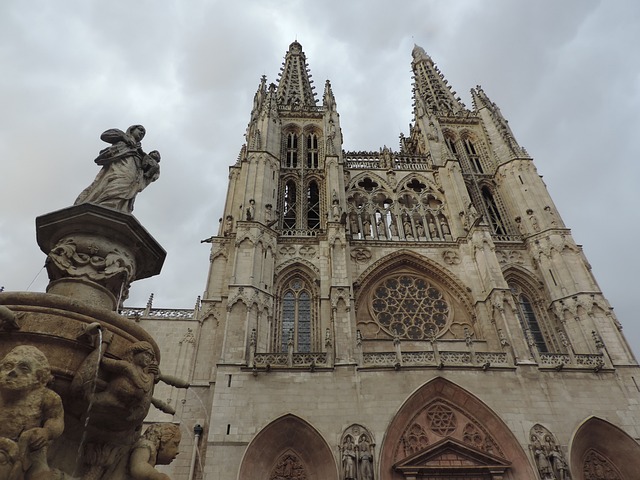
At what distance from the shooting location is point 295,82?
3091 centimetres

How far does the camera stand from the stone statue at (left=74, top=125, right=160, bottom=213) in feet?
18.1

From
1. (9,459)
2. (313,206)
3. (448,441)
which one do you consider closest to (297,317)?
(313,206)

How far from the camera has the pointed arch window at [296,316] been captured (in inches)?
624

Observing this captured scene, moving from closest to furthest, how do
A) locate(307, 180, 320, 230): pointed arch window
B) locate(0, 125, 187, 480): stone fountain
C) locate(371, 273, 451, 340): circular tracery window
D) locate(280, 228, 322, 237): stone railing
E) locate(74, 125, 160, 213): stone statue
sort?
locate(0, 125, 187, 480): stone fountain < locate(74, 125, 160, 213): stone statue < locate(371, 273, 451, 340): circular tracery window < locate(280, 228, 322, 237): stone railing < locate(307, 180, 320, 230): pointed arch window

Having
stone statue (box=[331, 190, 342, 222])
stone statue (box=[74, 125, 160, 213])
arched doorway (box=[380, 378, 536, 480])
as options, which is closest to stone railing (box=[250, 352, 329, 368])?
arched doorway (box=[380, 378, 536, 480])

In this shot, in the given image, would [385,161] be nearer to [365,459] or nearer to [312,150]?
[312,150]

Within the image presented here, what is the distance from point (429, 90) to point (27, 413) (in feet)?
105

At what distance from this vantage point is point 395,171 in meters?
22.5

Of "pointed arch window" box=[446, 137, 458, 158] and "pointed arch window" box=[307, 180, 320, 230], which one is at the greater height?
"pointed arch window" box=[446, 137, 458, 158]

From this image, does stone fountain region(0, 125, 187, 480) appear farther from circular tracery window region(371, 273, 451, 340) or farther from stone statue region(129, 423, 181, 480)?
circular tracery window region(371, 273, 451, 340)

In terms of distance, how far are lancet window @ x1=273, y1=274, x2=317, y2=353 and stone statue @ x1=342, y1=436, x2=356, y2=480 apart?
12.7 feet

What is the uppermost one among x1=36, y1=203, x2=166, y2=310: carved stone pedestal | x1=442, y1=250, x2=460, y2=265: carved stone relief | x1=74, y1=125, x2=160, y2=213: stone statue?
x1=442, y1=250, x2=460, y2=265: carved stone relief

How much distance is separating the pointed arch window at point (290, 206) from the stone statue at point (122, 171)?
13.3m

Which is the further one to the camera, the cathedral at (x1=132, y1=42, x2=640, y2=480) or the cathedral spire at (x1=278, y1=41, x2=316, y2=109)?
the cathedral spire at (x1=278, y1=41, x2=316, y2=109)
